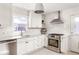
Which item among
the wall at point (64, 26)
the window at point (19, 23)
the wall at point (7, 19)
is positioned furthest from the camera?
the window at point (19, 23)

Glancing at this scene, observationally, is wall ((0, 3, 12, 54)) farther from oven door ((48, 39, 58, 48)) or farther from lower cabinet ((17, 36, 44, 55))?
oven door ((48, 39, 58, 48))

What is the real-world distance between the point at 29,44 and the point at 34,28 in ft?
1.45

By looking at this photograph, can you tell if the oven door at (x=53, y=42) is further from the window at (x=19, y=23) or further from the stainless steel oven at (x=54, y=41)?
the window at (x=19, y=23)

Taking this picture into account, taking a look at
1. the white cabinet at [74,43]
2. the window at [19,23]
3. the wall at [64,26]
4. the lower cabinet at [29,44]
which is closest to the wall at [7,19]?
the window at [19,23]

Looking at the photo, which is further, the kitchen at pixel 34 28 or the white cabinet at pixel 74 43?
the white cabinet at pixel 74 43

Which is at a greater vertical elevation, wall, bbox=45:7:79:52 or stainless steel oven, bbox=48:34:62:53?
wall, bbox=45:7:79:52

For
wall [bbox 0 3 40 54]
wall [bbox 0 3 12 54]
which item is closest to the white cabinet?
wall [bbox 0 3 40 54]

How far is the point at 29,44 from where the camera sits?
6.79 feet

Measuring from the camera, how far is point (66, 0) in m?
0.53

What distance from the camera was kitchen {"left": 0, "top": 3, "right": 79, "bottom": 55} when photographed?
1678 millimetres

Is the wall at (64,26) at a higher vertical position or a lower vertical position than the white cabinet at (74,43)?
higher

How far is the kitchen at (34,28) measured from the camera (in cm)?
168

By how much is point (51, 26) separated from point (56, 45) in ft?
1.72

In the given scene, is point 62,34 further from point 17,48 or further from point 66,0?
point 66,0
